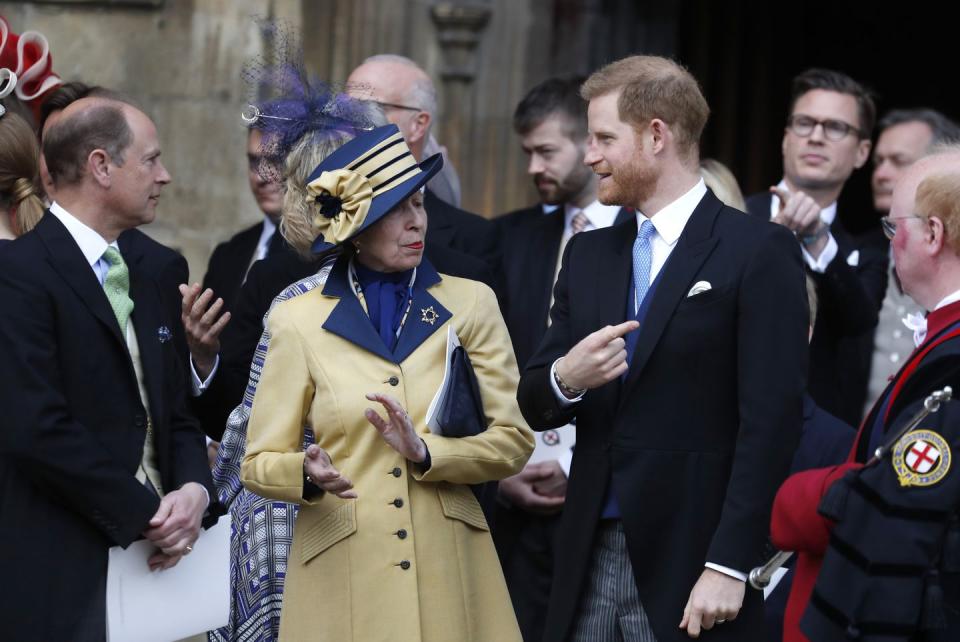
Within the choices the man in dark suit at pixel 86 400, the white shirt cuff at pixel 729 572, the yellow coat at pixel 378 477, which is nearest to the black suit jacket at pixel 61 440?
the man in dark suit at pixel 86 400

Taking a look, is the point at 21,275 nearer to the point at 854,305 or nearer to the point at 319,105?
the point at 319,105

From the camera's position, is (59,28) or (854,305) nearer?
(854,305)

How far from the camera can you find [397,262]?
4059mm

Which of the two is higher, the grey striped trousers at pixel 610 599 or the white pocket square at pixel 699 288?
the white pocket square at pixel 699 288

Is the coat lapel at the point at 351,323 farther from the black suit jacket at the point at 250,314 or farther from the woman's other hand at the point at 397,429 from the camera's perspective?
the black suit jacket at the point at 250,314

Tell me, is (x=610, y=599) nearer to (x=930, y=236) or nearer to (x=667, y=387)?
(x=667, y=387)

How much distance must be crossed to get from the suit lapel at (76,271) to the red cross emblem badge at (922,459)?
2.07 metres

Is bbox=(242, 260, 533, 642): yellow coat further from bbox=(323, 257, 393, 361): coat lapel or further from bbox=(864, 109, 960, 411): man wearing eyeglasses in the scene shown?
bbox=(864, 109, 960, 411): man wearing eyeglasses

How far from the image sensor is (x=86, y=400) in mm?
4125

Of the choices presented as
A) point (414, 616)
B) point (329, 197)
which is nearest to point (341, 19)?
point (329, 197)

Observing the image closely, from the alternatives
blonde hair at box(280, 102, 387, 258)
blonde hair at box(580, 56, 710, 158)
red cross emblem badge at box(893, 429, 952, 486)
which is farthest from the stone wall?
red cross emblem badge at box(893, 429, 952, 486)

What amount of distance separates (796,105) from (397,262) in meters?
2.57

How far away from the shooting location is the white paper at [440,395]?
3.84 m

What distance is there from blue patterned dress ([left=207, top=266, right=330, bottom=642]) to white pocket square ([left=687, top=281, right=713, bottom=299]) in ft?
3.35
